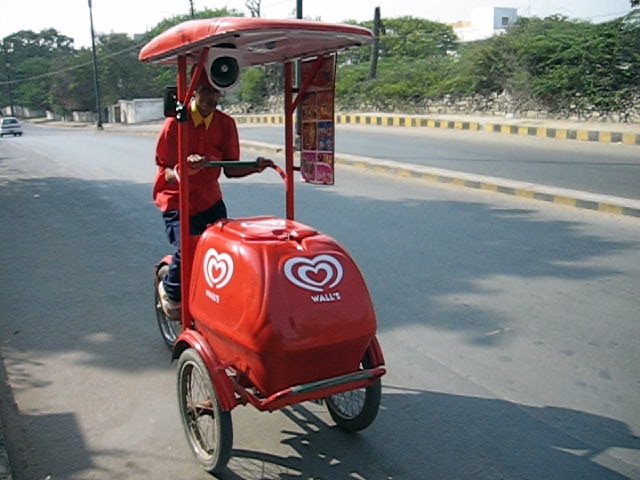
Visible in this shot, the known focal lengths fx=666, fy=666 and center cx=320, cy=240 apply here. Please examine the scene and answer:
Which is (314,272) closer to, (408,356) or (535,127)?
(408,356)

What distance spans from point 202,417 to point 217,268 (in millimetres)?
761

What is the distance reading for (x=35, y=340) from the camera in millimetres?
4566

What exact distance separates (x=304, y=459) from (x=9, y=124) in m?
43.0

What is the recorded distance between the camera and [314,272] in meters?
2.81

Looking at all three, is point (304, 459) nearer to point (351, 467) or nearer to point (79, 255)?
point (351, 467)

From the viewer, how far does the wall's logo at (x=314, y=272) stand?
2.77 m

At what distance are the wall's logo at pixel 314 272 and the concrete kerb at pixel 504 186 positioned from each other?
596 cm

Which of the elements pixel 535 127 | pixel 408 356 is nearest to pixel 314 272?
pixel 408 356

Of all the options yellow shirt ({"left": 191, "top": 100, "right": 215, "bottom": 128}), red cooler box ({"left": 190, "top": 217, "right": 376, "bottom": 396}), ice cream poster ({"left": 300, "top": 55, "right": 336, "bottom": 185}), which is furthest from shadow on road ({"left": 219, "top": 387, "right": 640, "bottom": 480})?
yellow shirt ({"left": 191, "top": 100, "right": 215, "bottom": 128})

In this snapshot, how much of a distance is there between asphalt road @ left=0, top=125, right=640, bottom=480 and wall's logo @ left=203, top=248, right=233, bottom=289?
0.84 metres

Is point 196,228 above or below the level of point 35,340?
above

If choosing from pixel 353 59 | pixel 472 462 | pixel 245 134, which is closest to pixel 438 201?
pixel 472 462

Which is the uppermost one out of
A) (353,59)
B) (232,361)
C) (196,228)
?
(353,59)

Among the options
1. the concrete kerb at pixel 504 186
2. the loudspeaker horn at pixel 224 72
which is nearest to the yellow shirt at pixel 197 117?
the loudspeaker horn at pixel 224 72
